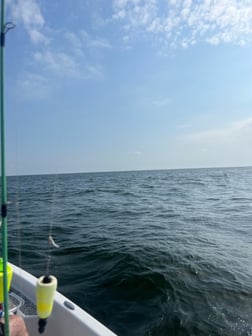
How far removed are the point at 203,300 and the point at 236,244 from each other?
3843mm

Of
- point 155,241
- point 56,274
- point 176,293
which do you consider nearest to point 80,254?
point 56,274

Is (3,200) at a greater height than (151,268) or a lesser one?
greater

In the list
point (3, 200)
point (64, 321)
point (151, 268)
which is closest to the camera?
point (3, 200)

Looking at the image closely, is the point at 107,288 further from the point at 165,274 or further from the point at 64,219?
the point at 64,219

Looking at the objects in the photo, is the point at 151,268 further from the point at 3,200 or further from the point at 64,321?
the point at 3,200

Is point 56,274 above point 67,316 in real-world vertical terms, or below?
below

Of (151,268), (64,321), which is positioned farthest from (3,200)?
(151,268)

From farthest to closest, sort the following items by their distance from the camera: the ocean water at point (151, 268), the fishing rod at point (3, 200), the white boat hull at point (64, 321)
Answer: the ocean water at point (151, 268)
the white boat hull at point (64, 321)
the fishing rod at point (3, 200)

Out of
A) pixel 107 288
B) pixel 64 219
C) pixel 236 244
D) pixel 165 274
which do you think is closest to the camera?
pixel 107 288

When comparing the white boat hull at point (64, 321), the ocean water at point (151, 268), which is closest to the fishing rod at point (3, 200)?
the white boat hull at point (64, 321)

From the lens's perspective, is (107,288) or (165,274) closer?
(107,288)

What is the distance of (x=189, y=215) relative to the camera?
1305 centimetres

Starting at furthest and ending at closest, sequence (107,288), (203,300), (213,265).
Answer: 1. (213,265)
2. (107,288)
3. (203,300)

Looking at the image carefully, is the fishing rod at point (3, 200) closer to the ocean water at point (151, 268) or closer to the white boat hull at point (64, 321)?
the white boat hull at point (64, 321)
